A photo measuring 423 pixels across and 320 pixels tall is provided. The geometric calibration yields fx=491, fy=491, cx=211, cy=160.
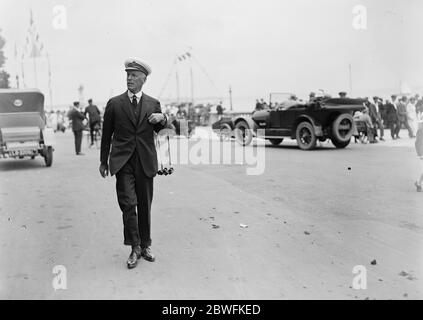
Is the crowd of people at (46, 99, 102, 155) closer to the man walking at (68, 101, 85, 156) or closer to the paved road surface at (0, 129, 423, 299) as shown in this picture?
the man walking at (68, 101, 85, 156)

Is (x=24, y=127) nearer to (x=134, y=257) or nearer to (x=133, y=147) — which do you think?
(x=133, y=147)

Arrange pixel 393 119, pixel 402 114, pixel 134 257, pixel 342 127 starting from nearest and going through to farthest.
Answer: pixel 134 257, pixel 342 127, pixel 393 119, pixel 402 114

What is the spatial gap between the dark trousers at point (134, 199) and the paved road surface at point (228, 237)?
292mm

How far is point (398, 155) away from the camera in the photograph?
13.0 m

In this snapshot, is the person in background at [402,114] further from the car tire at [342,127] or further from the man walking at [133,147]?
the man walking at [133,147]

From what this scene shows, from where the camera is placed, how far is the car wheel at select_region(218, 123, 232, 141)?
20.6 metres

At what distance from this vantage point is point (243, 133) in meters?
18.6

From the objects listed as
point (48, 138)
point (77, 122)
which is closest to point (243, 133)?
point (77, 122)

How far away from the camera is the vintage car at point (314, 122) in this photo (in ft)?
49.8

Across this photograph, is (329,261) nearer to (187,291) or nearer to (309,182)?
(187,291)

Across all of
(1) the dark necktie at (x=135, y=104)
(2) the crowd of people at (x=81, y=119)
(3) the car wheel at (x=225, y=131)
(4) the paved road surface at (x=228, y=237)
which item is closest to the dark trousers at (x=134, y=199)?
(4) the paved road surface at (x=228, y=237)

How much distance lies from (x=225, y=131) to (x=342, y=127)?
6.62 meters
